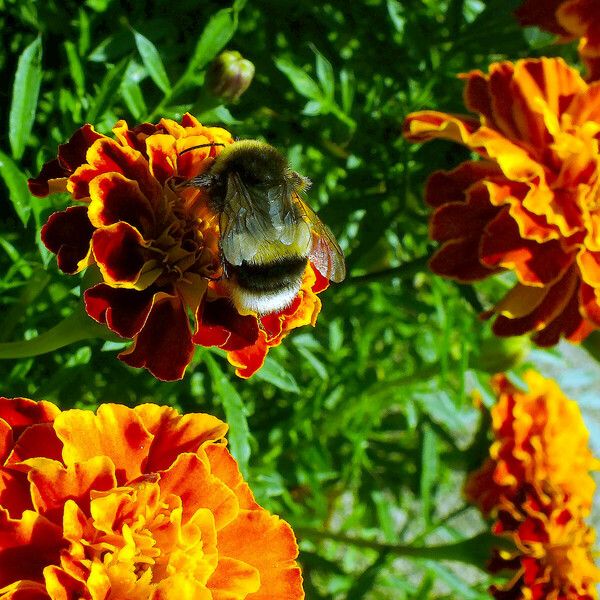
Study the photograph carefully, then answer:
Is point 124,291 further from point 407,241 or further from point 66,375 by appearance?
point 407,241

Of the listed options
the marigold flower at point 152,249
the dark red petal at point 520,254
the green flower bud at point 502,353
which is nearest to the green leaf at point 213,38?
the marigold flower at point 152,249

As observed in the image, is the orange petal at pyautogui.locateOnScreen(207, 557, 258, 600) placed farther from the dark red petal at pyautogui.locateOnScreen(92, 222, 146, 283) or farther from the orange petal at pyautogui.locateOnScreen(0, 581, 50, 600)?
the dark red petal at pyautogui.locateOnScreen(92, 222, 146, 283)

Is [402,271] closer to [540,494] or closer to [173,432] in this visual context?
[540,494]

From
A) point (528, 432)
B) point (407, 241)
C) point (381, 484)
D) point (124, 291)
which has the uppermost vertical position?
point (124, 291)

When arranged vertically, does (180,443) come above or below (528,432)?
above

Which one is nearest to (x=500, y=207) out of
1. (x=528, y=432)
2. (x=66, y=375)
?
(x=528, y=432)

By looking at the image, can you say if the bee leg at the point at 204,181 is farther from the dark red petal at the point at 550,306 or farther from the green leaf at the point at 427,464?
the green leaf at the point at 427,464
